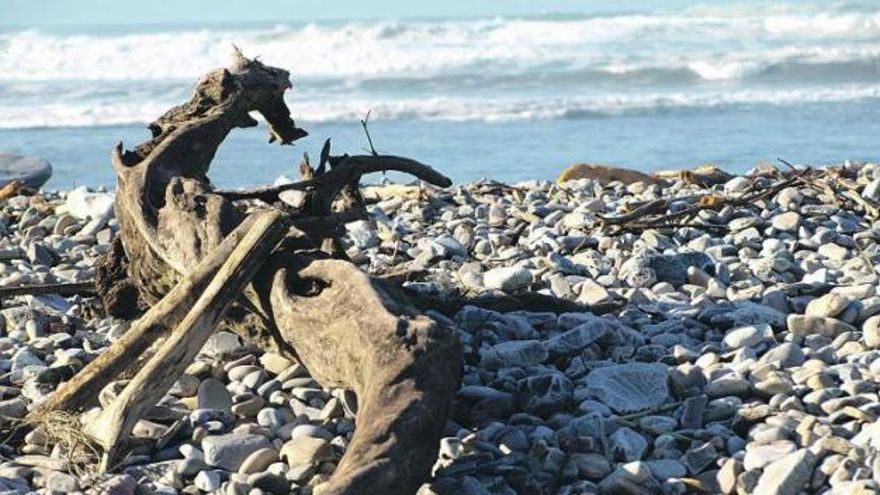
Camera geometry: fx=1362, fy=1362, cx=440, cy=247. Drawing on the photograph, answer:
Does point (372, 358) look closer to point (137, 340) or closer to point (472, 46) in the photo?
point (137, 340)

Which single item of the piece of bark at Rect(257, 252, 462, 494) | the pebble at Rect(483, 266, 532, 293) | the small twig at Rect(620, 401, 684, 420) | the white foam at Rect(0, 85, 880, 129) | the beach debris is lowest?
the white foam at Rect(0, 85, 880, 129)

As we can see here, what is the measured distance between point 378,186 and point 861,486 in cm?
540

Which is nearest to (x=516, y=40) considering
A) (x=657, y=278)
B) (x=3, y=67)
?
(x=3, y=67)

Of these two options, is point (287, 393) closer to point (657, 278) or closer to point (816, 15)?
point (657, 278)

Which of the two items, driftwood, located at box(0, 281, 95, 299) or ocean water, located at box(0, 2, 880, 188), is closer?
driftwood, located at box(0, 281, 95, 299)

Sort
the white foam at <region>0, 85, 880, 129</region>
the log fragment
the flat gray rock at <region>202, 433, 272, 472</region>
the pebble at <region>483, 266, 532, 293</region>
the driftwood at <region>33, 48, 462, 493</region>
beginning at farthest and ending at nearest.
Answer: the white foam at <region>0, 85, 880, 129</region>, the pebble at <region>483, 266, 532, 293</region>, the log fragment, the flat gray rock at <region>202, 433, 272, 472</region>, the driftwood at <region>33, 48, 462, 493</region>

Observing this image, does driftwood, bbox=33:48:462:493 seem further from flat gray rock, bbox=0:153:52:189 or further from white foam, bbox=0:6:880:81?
white foam, bbox=0:6:880:81

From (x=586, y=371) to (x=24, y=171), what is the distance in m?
7.04

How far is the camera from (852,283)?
17.8 feet

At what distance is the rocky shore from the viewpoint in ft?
12.3

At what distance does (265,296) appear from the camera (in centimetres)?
435

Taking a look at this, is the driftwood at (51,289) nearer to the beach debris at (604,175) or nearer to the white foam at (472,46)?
the beach debris at (604,175)

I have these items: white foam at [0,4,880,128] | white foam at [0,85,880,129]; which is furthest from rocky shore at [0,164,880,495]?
white foam at [0,4,880,128]

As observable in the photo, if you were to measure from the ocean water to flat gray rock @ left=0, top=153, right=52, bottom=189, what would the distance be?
3.17 feet
